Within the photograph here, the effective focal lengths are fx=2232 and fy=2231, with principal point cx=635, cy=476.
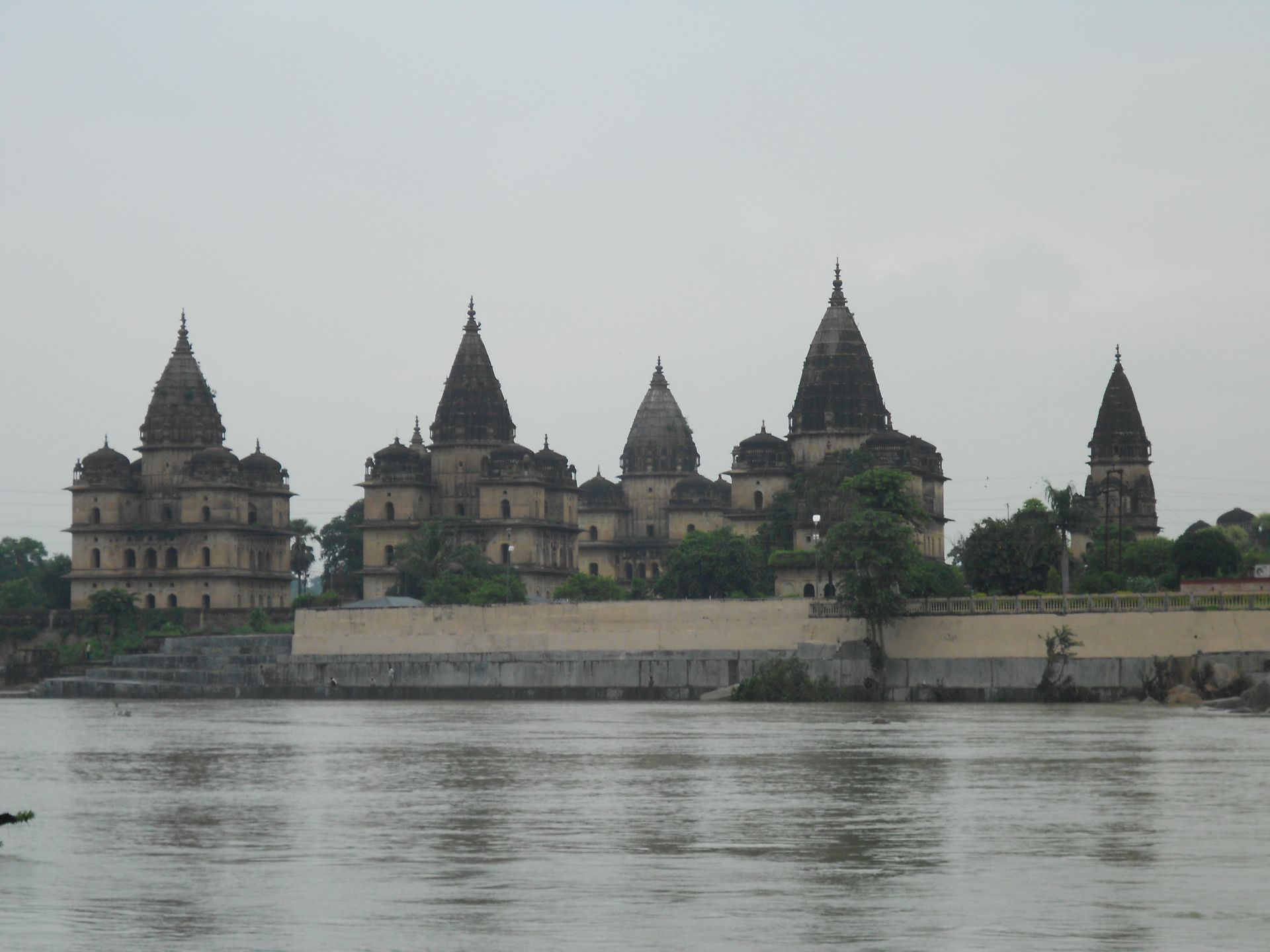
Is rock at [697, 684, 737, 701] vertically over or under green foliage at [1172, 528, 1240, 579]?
under

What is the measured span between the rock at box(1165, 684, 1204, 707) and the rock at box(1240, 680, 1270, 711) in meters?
4.16

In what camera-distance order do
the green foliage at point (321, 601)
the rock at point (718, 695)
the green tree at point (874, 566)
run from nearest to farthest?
the green tree at point (874, 566) < the rock at point (718, 695) < the green foliage at point (321, 601)

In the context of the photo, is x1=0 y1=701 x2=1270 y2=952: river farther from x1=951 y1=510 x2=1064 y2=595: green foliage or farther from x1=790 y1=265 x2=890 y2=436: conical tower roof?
x1=790 y1=265 x2=890 y2=436: conical tower roof

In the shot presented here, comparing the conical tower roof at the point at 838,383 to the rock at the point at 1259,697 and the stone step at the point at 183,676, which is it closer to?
the stone step at the point at 183,676

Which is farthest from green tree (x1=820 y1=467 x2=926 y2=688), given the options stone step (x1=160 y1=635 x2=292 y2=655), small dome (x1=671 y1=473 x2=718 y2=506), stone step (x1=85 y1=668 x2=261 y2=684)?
small dome (x1=671 y1=473 x2=718 y2=506)

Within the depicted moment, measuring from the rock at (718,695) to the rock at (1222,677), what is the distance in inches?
629

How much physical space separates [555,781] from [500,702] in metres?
43.3

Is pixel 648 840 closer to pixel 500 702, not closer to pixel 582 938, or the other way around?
pixel 582 938

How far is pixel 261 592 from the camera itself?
114m

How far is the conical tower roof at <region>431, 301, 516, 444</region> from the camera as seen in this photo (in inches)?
4481

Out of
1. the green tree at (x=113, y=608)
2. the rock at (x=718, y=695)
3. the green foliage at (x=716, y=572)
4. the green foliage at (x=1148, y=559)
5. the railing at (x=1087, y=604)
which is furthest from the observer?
the green tree at (x=113, y=608)

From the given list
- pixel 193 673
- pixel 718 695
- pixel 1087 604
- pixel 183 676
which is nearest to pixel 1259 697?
pixel 1087 604

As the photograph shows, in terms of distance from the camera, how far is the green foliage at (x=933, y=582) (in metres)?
65.1

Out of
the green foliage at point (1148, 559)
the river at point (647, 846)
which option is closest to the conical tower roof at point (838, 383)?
the green foliage at point (1148, 559)
